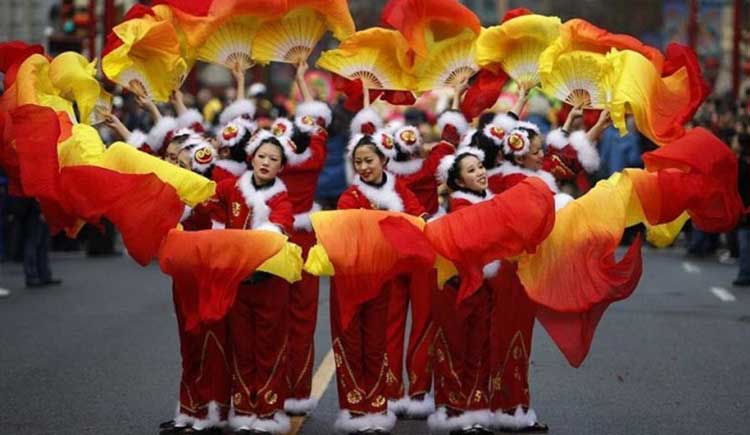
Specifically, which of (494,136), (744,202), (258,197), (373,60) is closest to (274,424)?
(258,197)

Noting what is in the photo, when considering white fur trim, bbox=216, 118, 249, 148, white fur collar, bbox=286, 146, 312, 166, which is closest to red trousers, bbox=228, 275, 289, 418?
white fur trim, bbox=216, 118, 249, 148

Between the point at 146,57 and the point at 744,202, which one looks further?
the point at 744,202

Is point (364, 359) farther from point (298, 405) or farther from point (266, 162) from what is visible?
point (266, 162)

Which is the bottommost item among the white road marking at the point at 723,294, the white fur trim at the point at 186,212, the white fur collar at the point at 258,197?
the white road marking at the point at 723,294

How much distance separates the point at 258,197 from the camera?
10922 millimetres

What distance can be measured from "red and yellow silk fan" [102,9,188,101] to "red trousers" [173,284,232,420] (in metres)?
1.57

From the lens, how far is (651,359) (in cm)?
1464

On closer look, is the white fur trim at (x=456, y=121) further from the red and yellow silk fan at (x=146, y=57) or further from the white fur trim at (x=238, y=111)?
the red and yellow silk fan at (x=146, y=57)

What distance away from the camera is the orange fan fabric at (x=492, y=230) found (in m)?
10.3

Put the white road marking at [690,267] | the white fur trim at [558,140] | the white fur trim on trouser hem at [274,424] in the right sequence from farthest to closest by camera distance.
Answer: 1. the white road marking at [690,267]
2. the white fur trim at [558,140]
3. the white fur trim on trouser hem at [274,424]

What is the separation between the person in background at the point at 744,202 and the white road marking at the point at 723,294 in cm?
46

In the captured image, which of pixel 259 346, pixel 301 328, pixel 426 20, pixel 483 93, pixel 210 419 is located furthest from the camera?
Result: pixel 483 93

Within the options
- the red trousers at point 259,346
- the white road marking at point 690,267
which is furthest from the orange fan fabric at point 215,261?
the white road marking at point 690,267

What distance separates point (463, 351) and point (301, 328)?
1.32 metres
